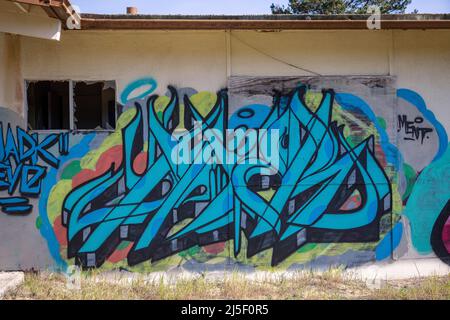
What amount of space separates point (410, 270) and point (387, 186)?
1142 mm

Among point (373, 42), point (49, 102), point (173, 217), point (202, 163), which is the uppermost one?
point (373, 42)

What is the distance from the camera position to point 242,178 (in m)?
6.43

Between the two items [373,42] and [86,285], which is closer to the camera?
[86,285]

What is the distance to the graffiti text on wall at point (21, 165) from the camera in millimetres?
6312

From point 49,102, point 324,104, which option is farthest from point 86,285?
point 324,104

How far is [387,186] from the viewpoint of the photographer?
655cm

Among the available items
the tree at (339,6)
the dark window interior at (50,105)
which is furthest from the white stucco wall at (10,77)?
the tree at (339,6)

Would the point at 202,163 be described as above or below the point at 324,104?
below

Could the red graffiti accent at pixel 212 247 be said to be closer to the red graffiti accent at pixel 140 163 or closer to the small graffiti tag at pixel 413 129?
the red graffiti accent at pixel 140 163

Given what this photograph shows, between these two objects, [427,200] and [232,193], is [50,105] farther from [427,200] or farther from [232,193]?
[427,200]

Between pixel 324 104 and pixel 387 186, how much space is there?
135cm

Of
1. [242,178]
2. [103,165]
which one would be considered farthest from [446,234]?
[103,165]

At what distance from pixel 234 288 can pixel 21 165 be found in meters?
3.07

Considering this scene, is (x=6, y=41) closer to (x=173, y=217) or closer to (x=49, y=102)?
(x=49, y=102)
